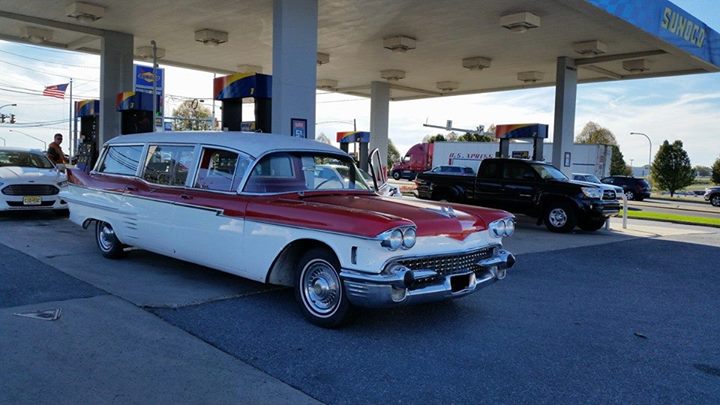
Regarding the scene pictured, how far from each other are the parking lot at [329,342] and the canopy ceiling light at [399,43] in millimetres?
9539

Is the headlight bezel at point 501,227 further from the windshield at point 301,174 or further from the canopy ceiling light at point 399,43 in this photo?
the canopy ceiling light at point 399,43

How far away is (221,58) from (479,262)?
54.1 feet

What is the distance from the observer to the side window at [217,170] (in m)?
5.88

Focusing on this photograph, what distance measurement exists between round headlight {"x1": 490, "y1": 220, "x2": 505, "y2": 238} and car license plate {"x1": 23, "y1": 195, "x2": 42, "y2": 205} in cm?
949

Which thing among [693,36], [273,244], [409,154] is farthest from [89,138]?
[409,154]

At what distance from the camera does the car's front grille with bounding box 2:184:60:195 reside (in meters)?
10.7

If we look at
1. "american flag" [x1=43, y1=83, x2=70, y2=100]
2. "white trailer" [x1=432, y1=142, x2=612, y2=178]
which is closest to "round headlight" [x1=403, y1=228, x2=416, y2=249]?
"white trailer" [x1=432, y1=142, x2=612, y2=178]

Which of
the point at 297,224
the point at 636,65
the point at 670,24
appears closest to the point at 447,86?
the point at 636,65

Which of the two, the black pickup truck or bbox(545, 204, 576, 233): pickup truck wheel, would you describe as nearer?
the black pickup truck

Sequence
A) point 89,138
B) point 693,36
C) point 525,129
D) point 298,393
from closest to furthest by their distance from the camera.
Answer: point 298,393 → point 693,36 → point 89,138 → point 525,129

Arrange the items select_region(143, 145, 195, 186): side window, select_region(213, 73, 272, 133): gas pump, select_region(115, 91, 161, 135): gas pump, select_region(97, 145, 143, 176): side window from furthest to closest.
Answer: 1. select_region(115, 91, 161, 135): gas pump
2. select_region(213, 73, 272, 133): gas pump
3. select_region(97, 145, 143, 176): side window
4. select_region(143, 145, 195, 186): side window

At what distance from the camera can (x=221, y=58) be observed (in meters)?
19.6

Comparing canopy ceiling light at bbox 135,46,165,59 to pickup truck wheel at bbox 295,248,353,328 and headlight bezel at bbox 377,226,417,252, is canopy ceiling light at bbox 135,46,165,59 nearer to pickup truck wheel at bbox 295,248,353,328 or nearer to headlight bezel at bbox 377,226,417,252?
pickup truck wheel at bbox 295,248,353,328

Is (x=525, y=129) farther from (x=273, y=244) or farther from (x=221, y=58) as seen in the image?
(x=273, y=244)
